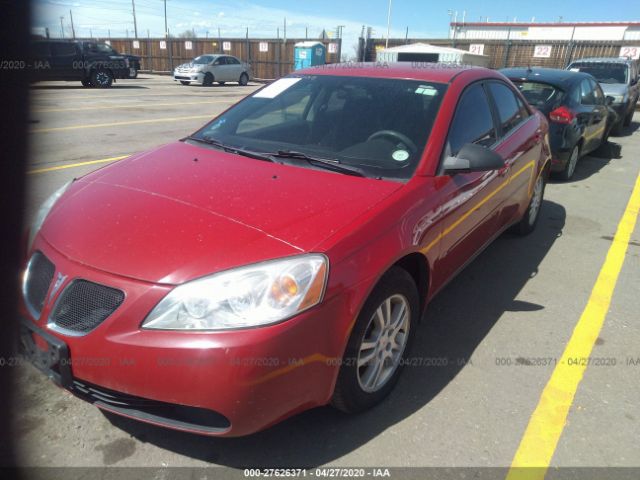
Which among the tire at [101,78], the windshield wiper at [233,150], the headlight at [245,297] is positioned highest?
the windshield wiper at [233,150]

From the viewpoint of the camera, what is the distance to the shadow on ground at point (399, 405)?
7.20ft

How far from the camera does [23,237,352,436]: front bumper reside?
5.83 feet

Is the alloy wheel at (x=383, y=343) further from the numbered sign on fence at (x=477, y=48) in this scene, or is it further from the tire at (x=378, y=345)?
the numbered sign on fence at (x=477, y=48)

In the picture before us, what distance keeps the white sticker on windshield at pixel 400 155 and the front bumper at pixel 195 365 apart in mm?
1074

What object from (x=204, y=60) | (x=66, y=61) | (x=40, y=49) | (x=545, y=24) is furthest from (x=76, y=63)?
(x=545, y=24)

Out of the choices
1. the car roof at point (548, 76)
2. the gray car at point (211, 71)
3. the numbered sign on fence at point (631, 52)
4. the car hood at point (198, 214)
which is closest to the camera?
the car hood at point (198, 214)

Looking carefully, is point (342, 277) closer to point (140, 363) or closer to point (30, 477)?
point (140, 363)

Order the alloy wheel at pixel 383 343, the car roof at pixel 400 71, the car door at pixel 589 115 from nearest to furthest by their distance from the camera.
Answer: the alloy wheel at pixel 383 343 → the car roof at pixel 400 71 → the car door at pixel 589 115

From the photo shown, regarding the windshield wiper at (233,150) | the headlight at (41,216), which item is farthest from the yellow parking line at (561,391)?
the headlight at (41,216)

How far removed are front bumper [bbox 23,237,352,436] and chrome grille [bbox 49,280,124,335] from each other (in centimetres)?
3

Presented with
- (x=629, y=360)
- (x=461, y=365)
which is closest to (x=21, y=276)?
(x=461, y=365)

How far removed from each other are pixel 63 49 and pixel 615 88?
18093mm

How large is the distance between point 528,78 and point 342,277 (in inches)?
249

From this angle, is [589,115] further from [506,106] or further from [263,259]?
[263,259]
